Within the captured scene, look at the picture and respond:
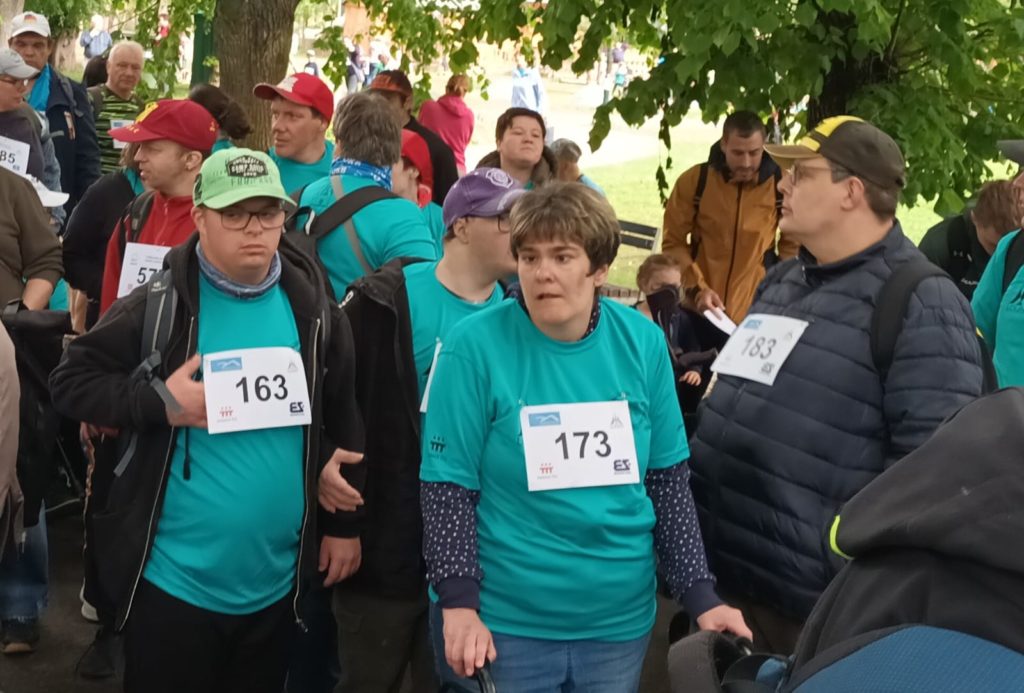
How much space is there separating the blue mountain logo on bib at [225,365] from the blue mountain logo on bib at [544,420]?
84cm

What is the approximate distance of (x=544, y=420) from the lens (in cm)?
302

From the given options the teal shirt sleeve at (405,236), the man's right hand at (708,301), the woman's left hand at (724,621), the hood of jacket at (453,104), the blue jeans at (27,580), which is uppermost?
the teal shirt sleeve at (405,236)

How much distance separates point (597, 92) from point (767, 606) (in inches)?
1246

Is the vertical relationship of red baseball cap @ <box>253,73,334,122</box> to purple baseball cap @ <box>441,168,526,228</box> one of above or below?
below

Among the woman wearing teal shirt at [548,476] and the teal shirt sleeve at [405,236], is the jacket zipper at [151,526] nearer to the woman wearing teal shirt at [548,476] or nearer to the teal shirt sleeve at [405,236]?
the woman wearing teal shirt at [548,476]

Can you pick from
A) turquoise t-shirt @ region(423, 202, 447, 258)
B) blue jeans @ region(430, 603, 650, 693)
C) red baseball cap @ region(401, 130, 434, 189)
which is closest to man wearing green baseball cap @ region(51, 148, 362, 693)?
blue jeans @ region(430, 603, 650, 693)

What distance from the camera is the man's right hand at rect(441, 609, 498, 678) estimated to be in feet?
9.43

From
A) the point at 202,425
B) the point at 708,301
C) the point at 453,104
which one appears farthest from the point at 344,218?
the point at 453,104

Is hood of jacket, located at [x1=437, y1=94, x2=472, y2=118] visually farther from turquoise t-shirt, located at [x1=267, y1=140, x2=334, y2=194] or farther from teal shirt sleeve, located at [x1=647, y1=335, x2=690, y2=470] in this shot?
teal shirt sleeve, located at [x1=647, y1=335, x2=690, y2=470]

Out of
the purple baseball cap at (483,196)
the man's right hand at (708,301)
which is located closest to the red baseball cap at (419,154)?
the man's right hand at (708,301)

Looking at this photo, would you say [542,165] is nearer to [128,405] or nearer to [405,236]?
[405,236]

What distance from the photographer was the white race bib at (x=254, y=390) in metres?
3.34

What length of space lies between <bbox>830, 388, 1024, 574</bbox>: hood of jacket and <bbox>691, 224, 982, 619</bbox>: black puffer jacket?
1806 millimetres

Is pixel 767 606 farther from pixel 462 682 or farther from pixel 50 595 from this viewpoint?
pixel 50 595
